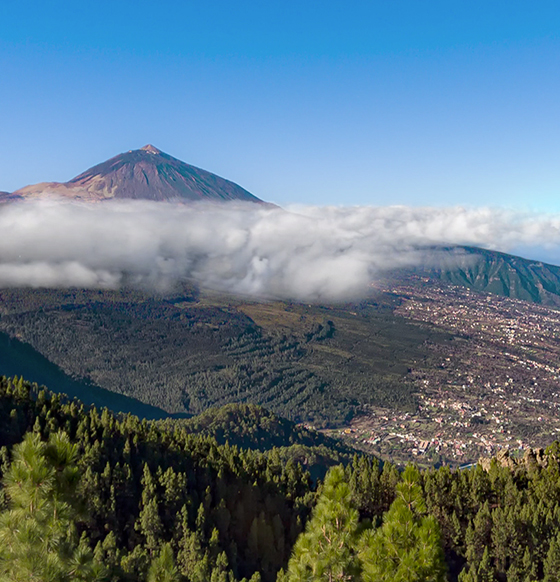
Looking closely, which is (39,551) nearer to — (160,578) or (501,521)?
(160,578)

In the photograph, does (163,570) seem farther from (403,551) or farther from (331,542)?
(403,551)

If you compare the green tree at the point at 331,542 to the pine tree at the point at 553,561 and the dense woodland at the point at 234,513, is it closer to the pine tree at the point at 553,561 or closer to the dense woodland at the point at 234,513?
the dense woodland at the point at 234,513

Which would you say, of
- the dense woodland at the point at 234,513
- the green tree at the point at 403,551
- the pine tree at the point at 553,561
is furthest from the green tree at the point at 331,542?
the pine tree at the point at 553,561

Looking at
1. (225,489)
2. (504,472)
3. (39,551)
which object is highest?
(39,551)

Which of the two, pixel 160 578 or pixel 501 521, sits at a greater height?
pixel 160 578

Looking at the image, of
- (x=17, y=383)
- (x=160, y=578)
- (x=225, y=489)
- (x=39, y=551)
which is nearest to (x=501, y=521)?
(x=225, y=489)

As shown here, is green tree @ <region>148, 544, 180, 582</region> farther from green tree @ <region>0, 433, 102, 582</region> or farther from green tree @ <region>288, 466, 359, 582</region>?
green tree @ <region>288, 466, 359, 582</region>
